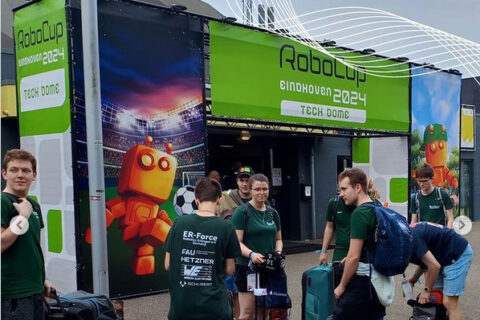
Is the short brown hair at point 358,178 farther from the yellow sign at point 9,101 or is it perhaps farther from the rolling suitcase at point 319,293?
the yellow sign at point 9,101

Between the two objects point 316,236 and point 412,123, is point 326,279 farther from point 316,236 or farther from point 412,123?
point 316,236

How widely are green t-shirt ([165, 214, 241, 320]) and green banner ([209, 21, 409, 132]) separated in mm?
4911

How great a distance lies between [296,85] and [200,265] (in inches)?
253

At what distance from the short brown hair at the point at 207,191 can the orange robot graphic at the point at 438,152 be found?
9609 mm

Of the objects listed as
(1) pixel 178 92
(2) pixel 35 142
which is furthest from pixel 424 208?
(2) pixel 35 142

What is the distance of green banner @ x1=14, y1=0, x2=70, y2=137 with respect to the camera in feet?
22.0

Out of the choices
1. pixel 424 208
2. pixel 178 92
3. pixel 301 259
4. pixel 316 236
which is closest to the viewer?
pixel 424 208

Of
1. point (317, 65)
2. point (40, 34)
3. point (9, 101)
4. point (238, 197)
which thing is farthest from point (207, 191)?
point (317, 65)

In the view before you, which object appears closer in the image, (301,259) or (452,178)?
(301,259)

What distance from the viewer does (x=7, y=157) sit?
10.9ft

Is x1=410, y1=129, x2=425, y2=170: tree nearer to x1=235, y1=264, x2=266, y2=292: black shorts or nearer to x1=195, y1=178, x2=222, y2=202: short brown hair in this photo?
x1=235, y1=264, x2=266, y2=292: black shorts

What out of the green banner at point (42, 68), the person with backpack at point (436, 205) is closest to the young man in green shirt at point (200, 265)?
the green banner at point (42, 68)

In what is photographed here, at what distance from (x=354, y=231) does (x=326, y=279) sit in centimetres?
60

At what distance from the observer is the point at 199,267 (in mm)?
3312
